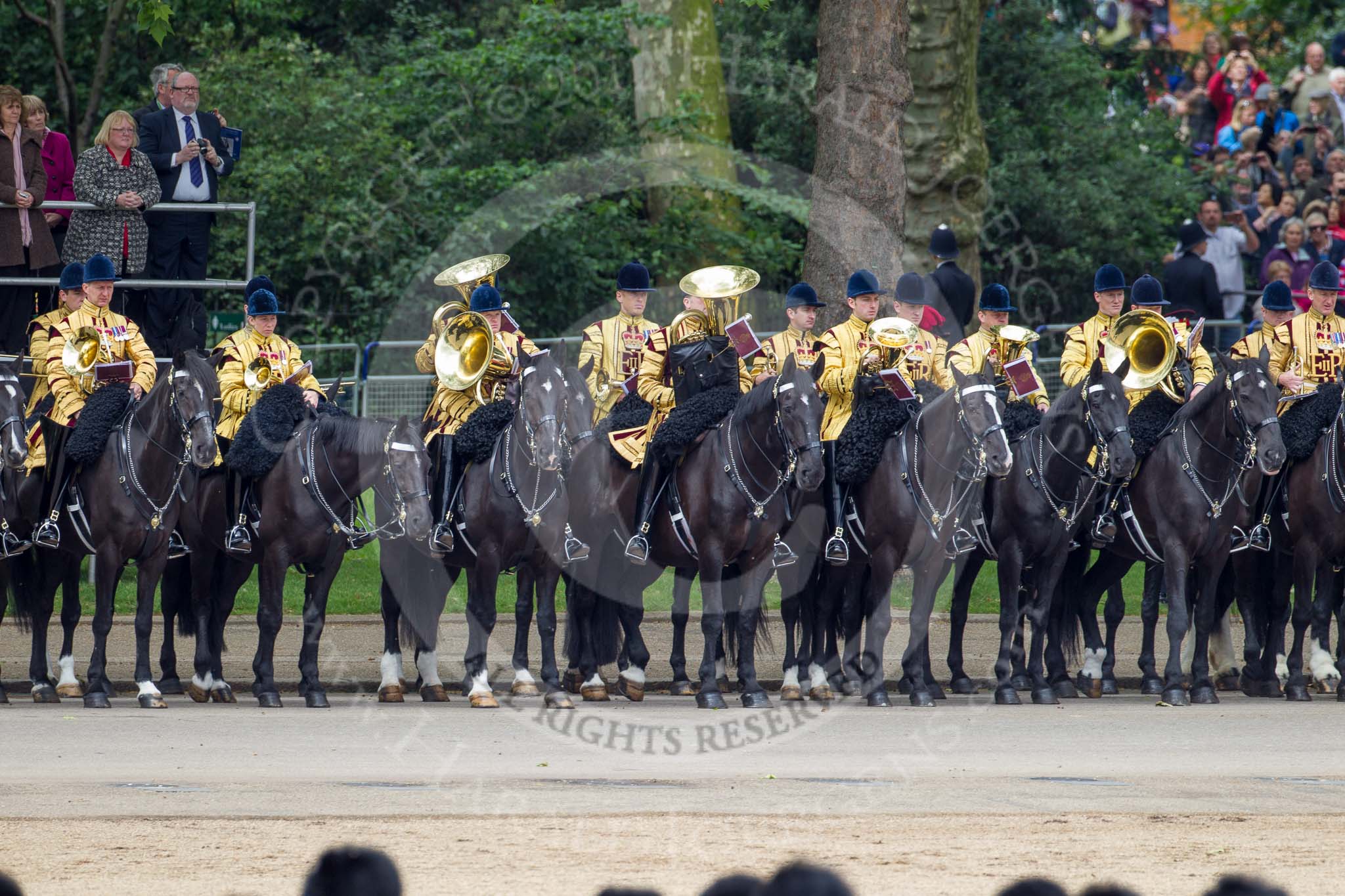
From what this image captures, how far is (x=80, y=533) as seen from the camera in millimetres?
12625

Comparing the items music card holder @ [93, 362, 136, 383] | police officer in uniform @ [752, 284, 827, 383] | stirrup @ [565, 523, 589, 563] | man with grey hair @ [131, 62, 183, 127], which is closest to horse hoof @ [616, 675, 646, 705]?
stirrup @ [565, 523, 589, 563]

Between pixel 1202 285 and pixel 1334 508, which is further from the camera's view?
pixel 1202 285

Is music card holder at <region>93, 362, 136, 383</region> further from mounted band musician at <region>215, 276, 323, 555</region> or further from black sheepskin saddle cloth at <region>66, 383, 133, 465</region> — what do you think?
mounted band musician at <region>215, 276, 323, 555</region>

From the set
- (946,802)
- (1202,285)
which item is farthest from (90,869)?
(1202,285)

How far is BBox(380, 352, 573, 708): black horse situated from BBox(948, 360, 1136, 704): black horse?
287 cm

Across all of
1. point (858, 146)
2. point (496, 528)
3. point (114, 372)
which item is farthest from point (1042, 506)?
point (114, 372)

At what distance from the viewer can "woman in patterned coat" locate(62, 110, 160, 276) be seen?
49.4 ft

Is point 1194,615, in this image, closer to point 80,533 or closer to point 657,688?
point 657,688

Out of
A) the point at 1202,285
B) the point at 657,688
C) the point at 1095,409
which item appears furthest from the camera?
the point at 1202,285

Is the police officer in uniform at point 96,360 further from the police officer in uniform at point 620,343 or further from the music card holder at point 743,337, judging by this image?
the music card holder at point 743,337

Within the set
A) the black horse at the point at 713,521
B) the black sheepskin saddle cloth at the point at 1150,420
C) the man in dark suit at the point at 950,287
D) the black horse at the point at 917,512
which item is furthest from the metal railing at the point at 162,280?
the black sheepskin saddle cloth at the point at 1150,420

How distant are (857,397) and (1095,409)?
151 cm

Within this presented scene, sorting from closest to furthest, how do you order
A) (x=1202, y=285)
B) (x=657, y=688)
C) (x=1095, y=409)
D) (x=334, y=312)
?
(x=1095, y=409), (x=657, y=688), (x=1202, y=285), (x=334, y=312)

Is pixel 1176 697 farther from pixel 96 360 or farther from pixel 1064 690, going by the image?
pixel 96 360
